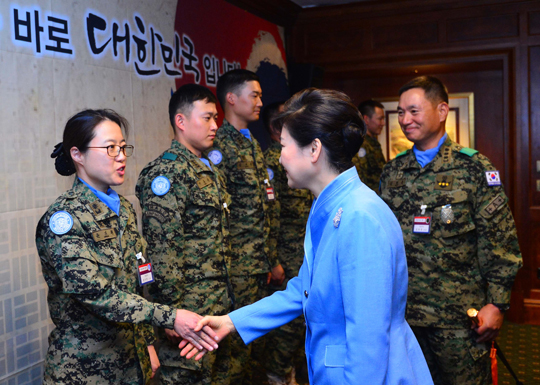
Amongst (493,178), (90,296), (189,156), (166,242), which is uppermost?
(189,156)

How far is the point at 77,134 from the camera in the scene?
1.87 metres

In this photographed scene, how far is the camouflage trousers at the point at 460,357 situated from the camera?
228 centimetres

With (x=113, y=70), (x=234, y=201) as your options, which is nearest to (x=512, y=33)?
(x=234, y=201)

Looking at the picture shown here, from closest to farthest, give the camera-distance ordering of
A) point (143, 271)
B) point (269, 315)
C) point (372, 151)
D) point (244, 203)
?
point (269, 315), point (143, 271), point (244, 203), point (372, 151)

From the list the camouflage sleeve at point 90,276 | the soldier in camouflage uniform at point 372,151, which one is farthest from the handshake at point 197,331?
the soldier in camouflage uniform at point 372,151

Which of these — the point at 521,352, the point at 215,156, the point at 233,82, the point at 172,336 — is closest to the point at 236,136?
the point at 215,156

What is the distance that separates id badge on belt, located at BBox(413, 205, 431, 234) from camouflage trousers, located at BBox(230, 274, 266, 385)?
1082 mm

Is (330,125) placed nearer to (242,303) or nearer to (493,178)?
(493,178)

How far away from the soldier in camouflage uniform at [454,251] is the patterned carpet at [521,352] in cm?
128

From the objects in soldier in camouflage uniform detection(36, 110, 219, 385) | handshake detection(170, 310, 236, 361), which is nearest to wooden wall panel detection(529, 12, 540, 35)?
soldier in camouflage uniform detection(36, 110, 219, 385)

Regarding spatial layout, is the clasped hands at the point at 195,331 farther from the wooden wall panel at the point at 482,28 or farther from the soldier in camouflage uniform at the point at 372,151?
the wooden wall panel at the point at 482,28

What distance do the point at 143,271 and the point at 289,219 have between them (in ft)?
6.06

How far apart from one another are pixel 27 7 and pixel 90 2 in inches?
18.1

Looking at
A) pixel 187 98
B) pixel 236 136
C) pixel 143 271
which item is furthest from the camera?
pixel 236 136
